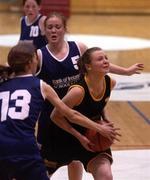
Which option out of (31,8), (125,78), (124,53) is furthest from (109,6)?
(31,8)

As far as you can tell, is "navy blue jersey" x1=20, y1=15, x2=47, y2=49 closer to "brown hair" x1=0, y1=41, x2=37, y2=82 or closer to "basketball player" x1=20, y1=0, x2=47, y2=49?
"basketball player" x1=20, y1=0, x2=47, y2=49

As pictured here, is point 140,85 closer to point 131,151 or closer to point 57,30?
point 131,151

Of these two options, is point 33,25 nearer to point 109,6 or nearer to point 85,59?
point 85,59

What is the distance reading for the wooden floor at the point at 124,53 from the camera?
21.7 feet

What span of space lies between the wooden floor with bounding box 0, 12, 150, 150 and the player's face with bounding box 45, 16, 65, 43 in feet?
6.88

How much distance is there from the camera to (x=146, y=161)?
5730 millimetres

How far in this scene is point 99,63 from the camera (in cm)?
400

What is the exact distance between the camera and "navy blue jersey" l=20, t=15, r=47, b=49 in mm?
6742

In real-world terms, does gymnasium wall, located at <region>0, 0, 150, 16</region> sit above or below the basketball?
below

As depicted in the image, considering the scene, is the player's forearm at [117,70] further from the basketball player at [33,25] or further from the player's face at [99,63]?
the basketball player at [33,25]

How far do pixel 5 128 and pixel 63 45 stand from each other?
4.05ft

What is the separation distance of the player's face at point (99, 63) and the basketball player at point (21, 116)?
471 millimetres

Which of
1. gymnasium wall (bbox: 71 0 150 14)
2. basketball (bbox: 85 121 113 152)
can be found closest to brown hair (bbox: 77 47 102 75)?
basketball (bbox: 85 121 113 152)

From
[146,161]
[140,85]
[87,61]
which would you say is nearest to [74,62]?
[87,61]
